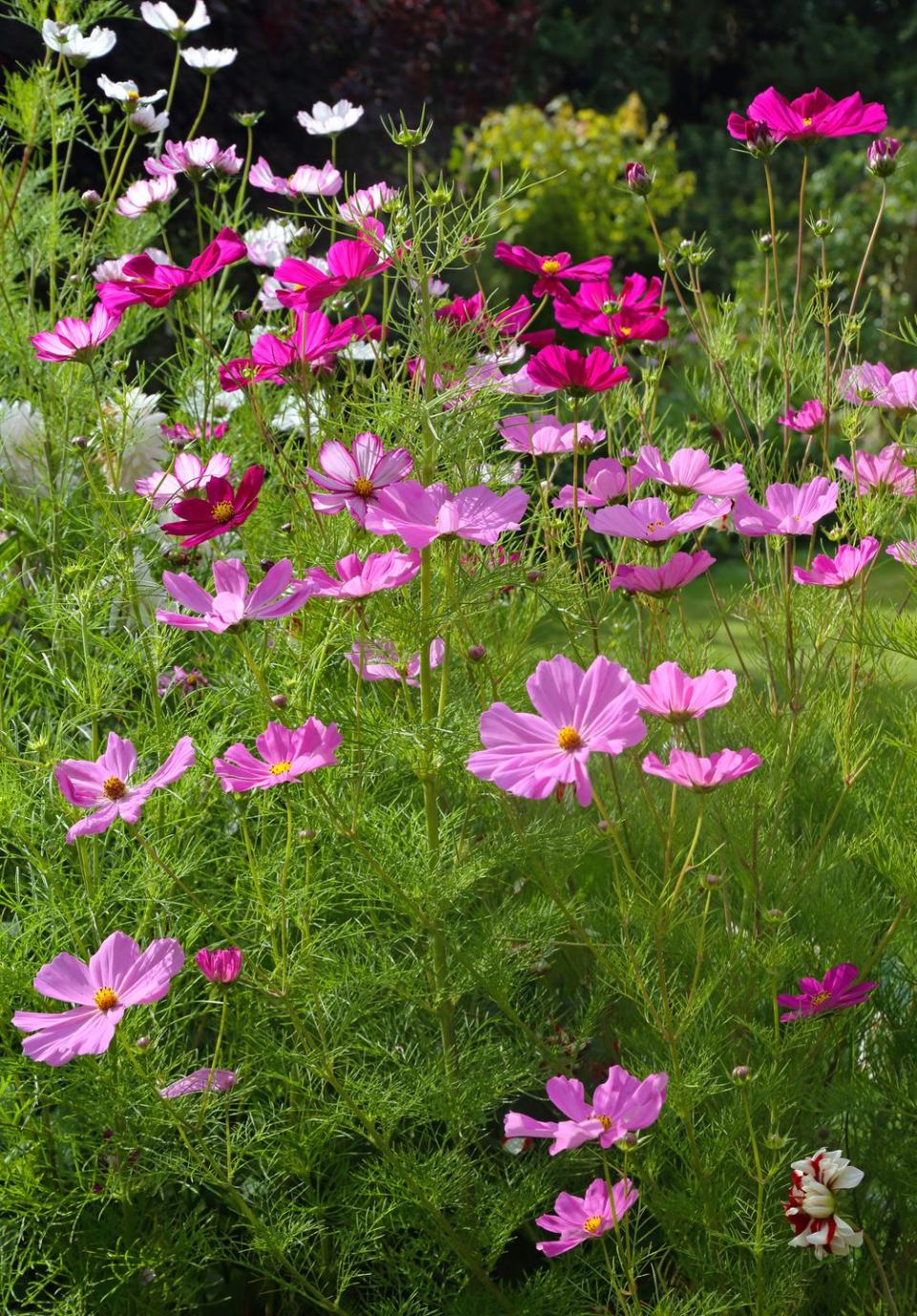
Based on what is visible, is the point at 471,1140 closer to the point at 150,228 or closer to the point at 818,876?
the point at 818,876

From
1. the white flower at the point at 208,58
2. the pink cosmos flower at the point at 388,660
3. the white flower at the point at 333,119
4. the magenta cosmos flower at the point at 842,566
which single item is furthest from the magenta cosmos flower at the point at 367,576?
the white flower at the point at 208,58

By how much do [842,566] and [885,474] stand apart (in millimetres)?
261

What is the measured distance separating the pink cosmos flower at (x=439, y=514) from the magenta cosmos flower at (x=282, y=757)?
0.55ft

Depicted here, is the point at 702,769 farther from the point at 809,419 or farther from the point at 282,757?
the point at 809,419

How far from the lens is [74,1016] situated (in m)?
1.08

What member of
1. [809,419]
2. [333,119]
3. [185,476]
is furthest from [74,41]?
[809,419]

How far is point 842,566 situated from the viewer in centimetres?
131

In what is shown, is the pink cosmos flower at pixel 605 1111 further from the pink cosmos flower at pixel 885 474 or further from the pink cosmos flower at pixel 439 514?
the pink cosmos flower at pixel 885 474

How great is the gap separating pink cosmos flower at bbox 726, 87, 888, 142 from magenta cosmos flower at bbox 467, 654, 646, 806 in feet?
2.38

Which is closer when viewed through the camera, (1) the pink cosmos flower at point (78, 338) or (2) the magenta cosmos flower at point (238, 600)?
(2) the magenta cosmos flower at point (238, 600)

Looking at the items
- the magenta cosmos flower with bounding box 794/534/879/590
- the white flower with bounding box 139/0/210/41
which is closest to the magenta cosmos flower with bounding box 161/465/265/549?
the magenta cosmos flower with bounding box 794/534/879/590

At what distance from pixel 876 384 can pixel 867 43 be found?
14011mm

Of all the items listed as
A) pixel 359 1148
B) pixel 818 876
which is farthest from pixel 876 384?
pixel 359 1148

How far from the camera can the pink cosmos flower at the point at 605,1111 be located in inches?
41.8
